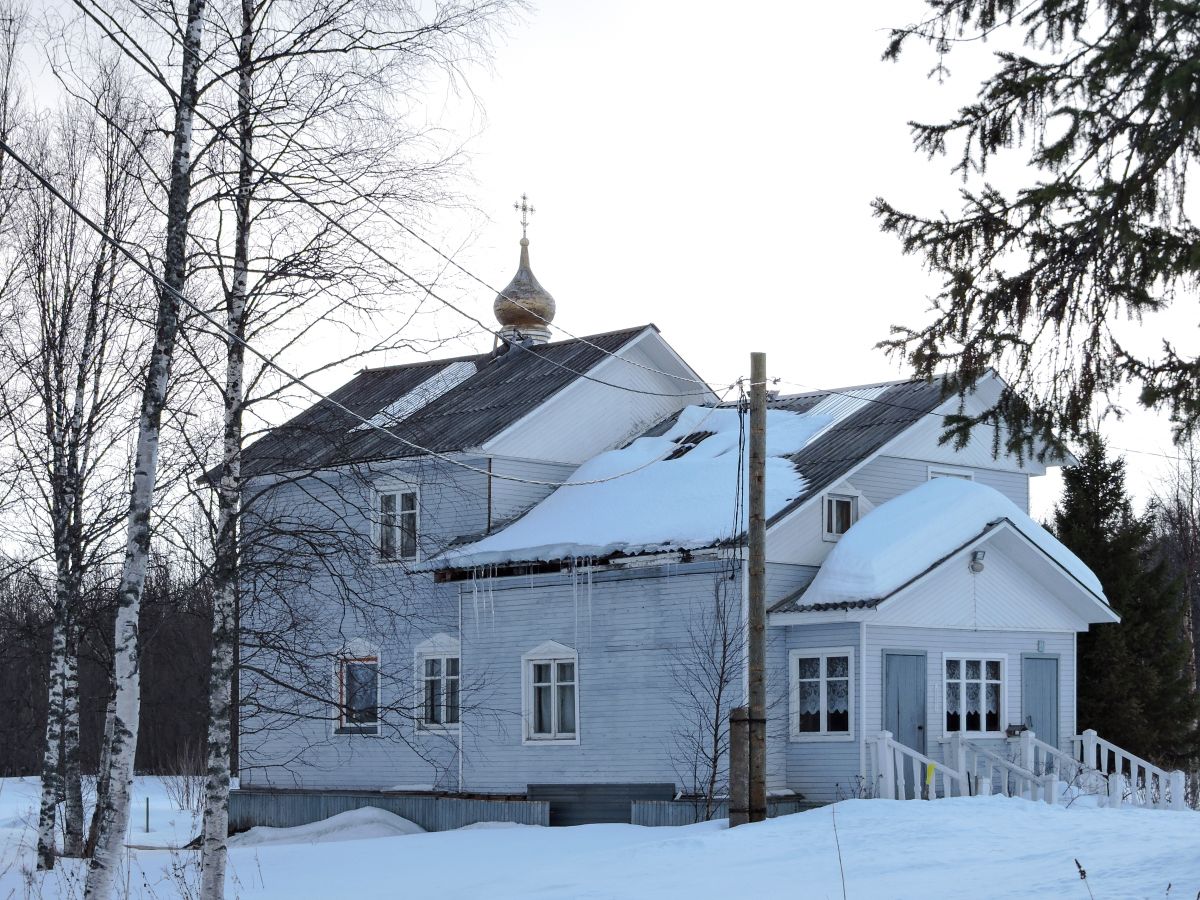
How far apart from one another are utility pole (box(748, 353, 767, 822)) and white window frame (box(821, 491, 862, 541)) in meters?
6.03

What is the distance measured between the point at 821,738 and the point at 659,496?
443 centimetres

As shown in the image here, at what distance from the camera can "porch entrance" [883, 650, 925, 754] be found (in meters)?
21.4

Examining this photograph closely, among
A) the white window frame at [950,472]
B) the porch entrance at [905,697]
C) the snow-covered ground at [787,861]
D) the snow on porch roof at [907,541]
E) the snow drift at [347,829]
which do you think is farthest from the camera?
the white window frame at [950,472]

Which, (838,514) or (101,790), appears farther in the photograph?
(838,514)

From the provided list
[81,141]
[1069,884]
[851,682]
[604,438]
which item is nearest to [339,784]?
[604,438]

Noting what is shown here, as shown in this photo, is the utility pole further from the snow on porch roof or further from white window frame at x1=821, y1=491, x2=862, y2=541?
white window frame at x1=821, y1=491, x2=862, y2=541

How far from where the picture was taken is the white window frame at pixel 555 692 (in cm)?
2302

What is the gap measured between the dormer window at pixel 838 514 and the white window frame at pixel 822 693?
198cm

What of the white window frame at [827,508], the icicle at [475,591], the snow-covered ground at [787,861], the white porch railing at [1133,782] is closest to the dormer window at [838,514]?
the white window frame at [827,508]

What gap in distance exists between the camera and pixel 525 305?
3084cm

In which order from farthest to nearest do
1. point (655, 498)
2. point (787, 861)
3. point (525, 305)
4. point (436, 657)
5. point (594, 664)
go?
point (525, 305)
point (436, 657)
point (655, 498)
point (594, 664)
point (787, 861)

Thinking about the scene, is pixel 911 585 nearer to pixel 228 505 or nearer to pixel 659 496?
pixel 659 496

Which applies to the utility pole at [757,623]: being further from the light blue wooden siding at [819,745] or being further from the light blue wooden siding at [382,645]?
the light blue wooden siding at [382,645]

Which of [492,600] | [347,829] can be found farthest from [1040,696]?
[347,829]
